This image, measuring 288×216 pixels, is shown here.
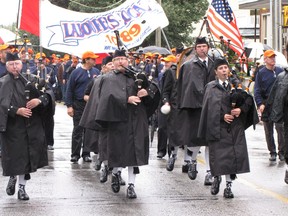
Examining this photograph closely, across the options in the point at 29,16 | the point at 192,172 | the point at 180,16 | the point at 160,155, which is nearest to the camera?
the point at 192,172

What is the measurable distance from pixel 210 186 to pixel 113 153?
5.17 feet

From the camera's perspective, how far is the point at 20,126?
37.6 feet

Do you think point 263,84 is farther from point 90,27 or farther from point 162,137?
point 90,27

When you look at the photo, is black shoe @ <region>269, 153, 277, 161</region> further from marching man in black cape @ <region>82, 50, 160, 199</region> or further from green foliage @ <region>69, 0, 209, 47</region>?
green foliage @ <region>69, 0, 209, 47</region>

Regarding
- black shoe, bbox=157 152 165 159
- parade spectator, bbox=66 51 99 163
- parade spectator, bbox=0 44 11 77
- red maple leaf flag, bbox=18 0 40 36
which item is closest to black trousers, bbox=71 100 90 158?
parade spectator, bbox=66 51 99 163

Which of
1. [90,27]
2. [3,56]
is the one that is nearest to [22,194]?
[3,56]

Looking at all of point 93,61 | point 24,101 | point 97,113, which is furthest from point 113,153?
point 93,61

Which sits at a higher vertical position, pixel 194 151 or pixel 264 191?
pixel 194 151

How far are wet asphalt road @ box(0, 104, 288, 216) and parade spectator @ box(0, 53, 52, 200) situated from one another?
0.41 metres

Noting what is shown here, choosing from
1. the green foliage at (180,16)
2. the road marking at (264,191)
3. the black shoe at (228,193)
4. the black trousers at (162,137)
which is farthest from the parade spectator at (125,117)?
the green foliage at (180,16)

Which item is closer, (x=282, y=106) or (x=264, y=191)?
(x=264, y=191)

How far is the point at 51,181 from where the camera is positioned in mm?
13117

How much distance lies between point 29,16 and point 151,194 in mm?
9583

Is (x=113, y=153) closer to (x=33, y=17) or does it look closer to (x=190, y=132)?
(x=190, y=132)
